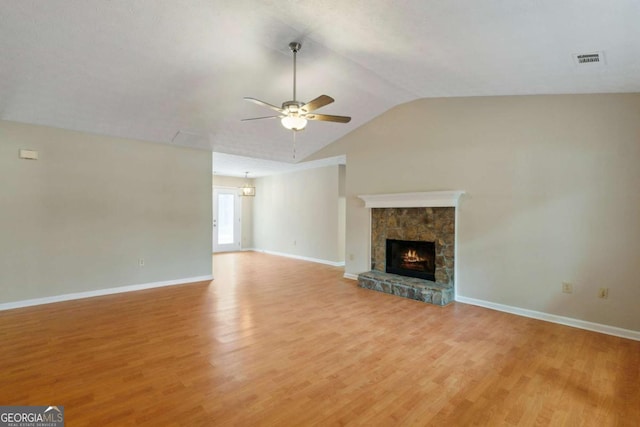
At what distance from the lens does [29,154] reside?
4137 millimetres

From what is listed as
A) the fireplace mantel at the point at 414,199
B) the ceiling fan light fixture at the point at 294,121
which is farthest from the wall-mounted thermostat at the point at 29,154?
the fireplace mantel at the point at 414,199

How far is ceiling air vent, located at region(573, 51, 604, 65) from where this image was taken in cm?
242

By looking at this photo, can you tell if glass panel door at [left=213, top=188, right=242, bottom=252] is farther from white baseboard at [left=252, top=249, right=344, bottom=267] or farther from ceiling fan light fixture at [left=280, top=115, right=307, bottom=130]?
ceiling fan light fixture at [left=280, top=115, right=307, bottom=130]

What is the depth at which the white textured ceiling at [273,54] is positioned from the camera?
2240mm

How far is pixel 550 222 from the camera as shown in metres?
3.65

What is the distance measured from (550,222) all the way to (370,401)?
10.4 ft

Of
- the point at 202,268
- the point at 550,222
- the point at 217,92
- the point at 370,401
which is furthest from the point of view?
the point at 202,268

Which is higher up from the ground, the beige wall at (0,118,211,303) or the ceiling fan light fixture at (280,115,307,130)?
the ceiling fan light fixture at (280,115,307,130)

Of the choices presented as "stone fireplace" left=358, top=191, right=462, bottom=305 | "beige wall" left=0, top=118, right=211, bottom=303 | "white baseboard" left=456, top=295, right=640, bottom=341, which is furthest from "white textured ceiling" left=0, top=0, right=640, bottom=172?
"white baseboard" left=456, top=295, right=640, bottom=341

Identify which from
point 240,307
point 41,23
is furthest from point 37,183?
point 240,307

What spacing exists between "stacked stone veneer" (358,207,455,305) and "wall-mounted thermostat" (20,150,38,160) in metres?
5.19

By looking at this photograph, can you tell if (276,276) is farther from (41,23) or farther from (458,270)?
(41,23)

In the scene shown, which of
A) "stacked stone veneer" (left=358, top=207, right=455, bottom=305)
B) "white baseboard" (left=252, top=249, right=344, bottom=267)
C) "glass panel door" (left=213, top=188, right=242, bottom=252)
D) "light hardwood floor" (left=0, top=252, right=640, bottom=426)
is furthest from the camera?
"glass panel door" (left=213, top=188, right=242, bottom=252)

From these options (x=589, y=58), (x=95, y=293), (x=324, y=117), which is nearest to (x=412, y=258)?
(x=324, y=117)
